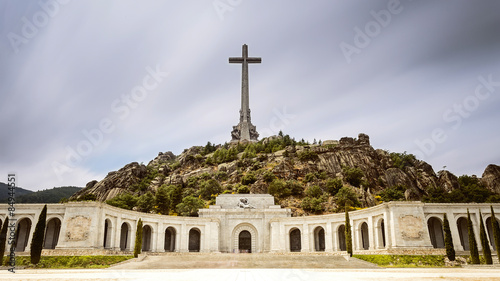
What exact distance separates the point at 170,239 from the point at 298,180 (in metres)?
36.1

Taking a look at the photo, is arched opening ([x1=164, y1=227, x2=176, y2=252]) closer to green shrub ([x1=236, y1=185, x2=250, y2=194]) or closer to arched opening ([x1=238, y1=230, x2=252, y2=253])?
arched opening ([x1=238, y1=230, x2=252, y2=253])

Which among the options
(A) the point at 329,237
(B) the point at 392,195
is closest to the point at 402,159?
(B) the point at 392,195

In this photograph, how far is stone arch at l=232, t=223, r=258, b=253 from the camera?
48969 mm

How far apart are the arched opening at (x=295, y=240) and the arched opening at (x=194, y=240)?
40.0 ft

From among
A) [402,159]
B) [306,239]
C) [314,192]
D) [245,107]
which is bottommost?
[306,239]

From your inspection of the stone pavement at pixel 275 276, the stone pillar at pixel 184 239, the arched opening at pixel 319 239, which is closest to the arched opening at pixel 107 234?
the stone pillar at pixel 184 239

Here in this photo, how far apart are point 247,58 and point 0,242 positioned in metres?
82.1

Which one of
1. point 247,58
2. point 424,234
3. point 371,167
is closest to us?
point 424,234

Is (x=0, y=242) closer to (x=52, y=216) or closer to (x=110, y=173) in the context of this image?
(x=52, y=216)

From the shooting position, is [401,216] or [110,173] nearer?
[401,216]

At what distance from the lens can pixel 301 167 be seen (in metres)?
83.3

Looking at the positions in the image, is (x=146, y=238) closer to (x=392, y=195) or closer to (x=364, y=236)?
(x=364, y=236)

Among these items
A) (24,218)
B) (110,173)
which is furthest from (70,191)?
(24,218)

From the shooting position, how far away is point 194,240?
50188 millimetres
